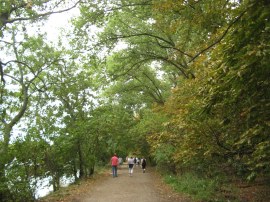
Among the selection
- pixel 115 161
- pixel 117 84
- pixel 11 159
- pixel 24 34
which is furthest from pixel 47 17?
pixel 117 84

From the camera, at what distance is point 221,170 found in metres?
15.6

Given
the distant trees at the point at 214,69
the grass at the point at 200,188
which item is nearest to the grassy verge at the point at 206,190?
the grass at the point at 200,188

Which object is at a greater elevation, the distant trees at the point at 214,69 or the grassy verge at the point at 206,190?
the distant trees at the point at 214,69

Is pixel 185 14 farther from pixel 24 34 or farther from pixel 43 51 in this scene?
pixel 43 51

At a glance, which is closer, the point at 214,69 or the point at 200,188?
the point at 214,69

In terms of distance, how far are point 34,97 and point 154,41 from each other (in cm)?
817

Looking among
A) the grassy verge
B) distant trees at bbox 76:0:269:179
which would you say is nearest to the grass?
the grassy verge

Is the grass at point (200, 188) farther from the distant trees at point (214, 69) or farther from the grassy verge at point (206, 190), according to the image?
the distant trees at point (214, 69)

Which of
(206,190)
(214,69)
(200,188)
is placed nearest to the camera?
(214,69)

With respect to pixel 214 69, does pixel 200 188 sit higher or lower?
lower

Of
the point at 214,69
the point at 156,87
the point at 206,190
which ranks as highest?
the point at 156,87

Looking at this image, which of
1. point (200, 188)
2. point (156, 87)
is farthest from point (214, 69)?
point (156, 87)

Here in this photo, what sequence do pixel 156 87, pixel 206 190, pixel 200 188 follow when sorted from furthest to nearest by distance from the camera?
pixel 156 87 < pixel 200 188 < pixel 206 190

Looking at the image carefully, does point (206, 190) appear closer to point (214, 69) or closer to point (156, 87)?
point (214, 69)
